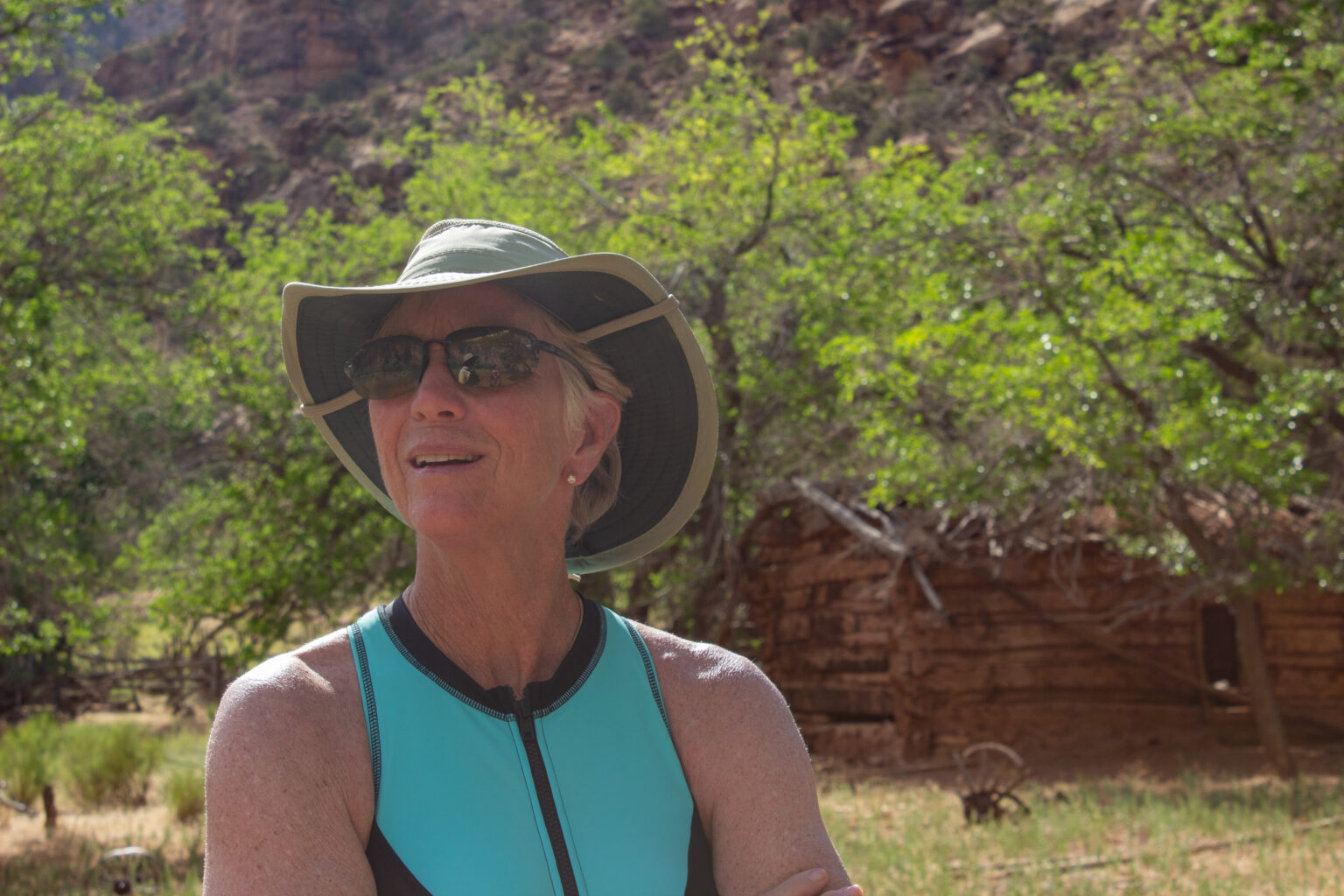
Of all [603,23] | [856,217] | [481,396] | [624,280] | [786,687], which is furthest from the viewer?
[603,23]

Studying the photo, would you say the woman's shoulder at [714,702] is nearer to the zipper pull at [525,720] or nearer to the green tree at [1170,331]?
the zipper pull at [525,720]

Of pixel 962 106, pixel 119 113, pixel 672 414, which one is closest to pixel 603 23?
pixel 962 106

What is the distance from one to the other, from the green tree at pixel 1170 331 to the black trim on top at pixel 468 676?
7.54 meters

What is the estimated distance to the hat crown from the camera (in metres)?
1.59

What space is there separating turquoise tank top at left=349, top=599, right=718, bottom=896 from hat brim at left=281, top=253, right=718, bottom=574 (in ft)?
1.17

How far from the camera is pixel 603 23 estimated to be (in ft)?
182

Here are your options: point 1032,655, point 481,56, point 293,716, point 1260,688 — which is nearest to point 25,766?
point 1032,655

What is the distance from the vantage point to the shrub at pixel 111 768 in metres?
11.7

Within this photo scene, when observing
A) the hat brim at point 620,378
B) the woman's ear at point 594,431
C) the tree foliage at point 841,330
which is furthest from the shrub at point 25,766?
the woman's ear at point 594,431

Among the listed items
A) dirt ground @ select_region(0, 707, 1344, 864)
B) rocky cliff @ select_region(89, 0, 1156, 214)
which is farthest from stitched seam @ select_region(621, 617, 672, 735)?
rocky cliff @ select_region(89, 0, 1156, 214)

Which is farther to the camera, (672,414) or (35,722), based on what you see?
(35,722)

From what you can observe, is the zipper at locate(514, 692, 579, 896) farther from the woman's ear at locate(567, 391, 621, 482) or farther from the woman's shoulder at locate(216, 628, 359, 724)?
the woman's ear at locate(567, 391, 621, 482)

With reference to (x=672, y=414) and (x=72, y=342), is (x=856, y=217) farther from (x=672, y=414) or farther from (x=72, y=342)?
(x=672, y=414)

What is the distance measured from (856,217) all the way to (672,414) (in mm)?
12129
